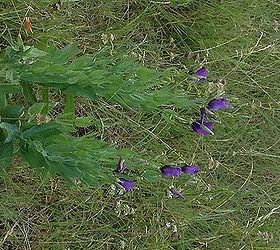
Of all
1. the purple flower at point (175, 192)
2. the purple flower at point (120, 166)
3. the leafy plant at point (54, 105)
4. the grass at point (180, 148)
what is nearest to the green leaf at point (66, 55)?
the leafy plant at point (54, 105)

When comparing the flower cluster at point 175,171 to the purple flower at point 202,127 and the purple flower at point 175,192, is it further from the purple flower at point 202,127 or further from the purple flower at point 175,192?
the purple flower at point 202,127

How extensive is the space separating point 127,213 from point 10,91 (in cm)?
57

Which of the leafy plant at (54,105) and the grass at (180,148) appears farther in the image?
the grass at (180,148)

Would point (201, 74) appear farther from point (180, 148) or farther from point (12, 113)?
point (12, 113)

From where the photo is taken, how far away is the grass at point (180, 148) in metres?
1.45

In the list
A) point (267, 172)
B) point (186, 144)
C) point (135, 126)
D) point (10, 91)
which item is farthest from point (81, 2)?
point (267, 172)

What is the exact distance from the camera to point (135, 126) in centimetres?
153

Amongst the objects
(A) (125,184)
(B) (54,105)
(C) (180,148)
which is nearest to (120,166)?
(A) (125,184)

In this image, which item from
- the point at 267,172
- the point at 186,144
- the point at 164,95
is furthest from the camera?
the point at 267,172

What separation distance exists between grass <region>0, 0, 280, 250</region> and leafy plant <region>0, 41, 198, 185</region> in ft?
1.16

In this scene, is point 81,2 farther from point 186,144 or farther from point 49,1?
point 186,144

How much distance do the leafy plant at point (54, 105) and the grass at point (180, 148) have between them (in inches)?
13.9

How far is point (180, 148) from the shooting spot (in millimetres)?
1594

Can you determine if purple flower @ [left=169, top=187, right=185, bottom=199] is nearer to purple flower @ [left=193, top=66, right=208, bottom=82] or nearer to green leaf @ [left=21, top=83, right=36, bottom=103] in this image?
purple flower @ [left=193, top=66, right=208, bottom=82]
